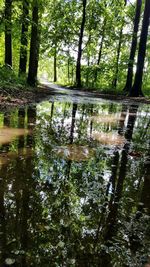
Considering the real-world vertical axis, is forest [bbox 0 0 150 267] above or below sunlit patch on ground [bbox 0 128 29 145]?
below

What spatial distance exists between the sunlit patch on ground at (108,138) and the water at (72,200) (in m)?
0.02

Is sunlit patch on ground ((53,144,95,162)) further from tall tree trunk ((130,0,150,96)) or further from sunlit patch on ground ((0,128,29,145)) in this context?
tall tree trunk ((130,0,150,96))

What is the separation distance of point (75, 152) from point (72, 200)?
1.81m

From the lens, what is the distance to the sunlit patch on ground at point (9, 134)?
509 centimetres

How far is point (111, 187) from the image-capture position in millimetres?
3516

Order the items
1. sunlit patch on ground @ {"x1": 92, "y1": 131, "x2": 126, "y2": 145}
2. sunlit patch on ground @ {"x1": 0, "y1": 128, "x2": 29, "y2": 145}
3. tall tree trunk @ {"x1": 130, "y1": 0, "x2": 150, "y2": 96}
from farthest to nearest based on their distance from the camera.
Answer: tall tree trunk @ {"x1": 130, "y1": 0, "x2": 150, "y2": 96}, sunlit patch on ground @ {"x1": 92, "y1": 131, "x2": 126, "y2": 145}, sunlit patch on ground @ {"x1": 0, "y1": 128, "x2": 29, "y2": 145}

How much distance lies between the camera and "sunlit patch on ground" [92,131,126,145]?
5.74m

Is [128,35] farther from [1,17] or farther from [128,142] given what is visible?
[128,142]

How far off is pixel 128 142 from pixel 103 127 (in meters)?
1.47

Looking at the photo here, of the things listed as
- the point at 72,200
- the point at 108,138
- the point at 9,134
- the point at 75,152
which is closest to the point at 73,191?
the point at 72,200

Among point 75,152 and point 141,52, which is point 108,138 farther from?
point 141,52

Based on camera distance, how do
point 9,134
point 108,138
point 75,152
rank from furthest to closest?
point 108,138, point 9,134, point 75,152

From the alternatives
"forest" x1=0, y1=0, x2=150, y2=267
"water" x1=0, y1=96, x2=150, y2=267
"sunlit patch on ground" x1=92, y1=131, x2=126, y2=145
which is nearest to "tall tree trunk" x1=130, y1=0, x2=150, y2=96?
"forest" x1=0, y1=0, x2=150, y2=267

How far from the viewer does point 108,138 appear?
6078mm
